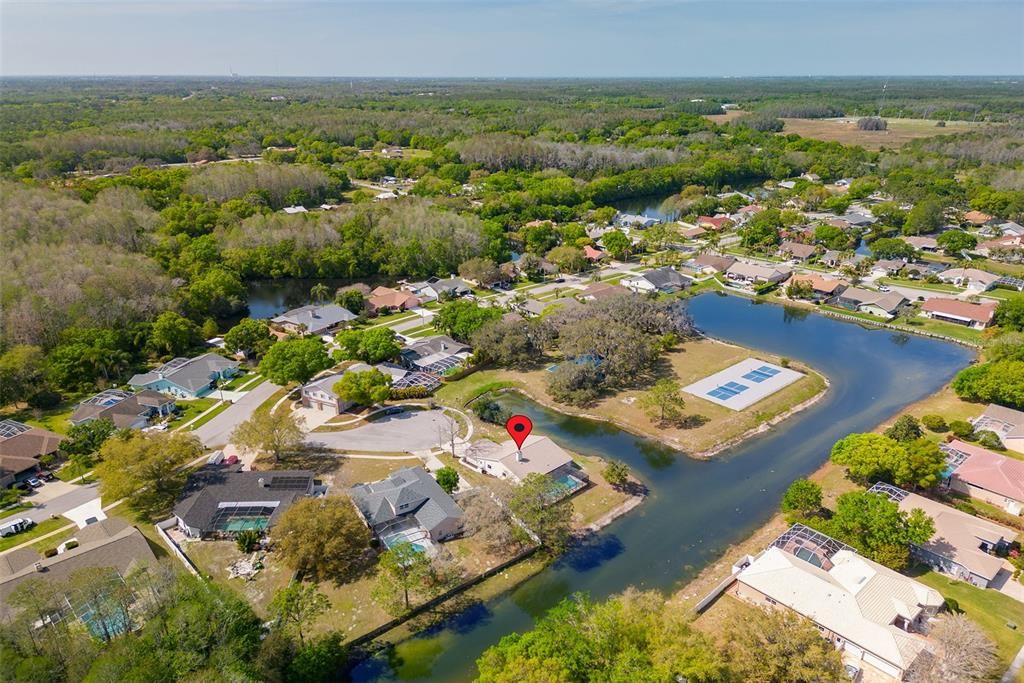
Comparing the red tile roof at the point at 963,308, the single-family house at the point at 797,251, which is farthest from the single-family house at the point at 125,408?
the single-family house at the point at 797,251

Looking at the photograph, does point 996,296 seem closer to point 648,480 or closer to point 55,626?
point 648,480

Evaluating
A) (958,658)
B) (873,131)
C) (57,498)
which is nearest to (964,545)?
(958,658)

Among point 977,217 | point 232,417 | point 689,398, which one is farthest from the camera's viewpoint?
point 977,217

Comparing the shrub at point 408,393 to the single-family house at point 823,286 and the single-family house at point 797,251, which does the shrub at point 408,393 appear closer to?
the single-family house at point 823,286

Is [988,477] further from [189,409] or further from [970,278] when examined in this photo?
[189,409]

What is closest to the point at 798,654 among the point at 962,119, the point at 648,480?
the point at 648,480

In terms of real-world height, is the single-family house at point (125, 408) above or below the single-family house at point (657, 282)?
below
